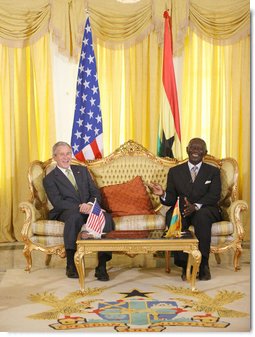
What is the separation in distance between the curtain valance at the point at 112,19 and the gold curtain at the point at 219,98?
240mm

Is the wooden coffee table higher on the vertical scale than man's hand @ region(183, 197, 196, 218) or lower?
lower

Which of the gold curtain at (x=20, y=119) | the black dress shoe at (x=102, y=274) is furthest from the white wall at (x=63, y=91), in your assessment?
the black dress shoe at (x=102, y=274)

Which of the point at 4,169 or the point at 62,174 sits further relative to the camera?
the point at 4,169

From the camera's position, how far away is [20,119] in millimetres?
7387

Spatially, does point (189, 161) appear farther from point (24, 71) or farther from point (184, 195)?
point (24, 71)

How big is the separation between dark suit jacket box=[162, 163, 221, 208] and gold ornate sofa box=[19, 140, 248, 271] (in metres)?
0.21

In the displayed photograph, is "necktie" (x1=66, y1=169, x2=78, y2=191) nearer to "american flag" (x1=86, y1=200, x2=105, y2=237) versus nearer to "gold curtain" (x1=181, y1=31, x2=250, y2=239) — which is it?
"american flag" (x1=86, y1=200, x2=105, y2=237)

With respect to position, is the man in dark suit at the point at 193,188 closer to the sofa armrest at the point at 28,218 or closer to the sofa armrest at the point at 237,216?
the sofa armrest at the point at 237,216

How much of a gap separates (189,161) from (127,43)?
209cm

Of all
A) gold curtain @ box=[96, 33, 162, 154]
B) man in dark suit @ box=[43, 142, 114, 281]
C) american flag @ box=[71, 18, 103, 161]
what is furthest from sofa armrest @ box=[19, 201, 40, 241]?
gold curtain @ box=[96, 33, 162, 154]

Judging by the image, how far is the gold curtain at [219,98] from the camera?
24.3 ft

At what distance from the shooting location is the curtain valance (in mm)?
7164

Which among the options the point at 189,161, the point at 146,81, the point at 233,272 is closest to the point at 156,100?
the point at 146,81

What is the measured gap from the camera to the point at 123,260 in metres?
6.38
